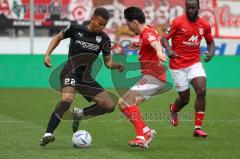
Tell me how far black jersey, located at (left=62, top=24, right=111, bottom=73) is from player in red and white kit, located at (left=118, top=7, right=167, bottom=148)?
1.83 feet

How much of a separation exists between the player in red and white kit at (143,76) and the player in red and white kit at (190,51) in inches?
38.2

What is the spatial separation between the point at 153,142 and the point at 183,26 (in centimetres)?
233

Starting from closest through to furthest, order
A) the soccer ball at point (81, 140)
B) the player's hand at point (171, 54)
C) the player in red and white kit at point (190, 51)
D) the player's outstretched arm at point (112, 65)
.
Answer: the soccer ball at point (81, 140), the player's outstretched arm at point (112, 65), the player's hand at point (171, 54), the player in red and white kit at point (190, 51)

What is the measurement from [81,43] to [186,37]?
232 centimetres

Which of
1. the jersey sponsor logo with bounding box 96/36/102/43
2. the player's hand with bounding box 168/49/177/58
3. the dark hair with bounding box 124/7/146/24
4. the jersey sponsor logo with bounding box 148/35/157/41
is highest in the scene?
the dark hair with bounding box 124/7/146/24

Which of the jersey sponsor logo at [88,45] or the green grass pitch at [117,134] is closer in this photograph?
the green grass pitch at [117,134]

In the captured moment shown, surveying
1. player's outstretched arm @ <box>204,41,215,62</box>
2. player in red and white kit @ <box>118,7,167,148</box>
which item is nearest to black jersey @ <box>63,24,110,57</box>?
player in red and white kit @ <box>118,7,167,148</box>

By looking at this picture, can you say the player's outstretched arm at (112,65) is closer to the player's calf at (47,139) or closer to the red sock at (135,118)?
the red sock at (135,118)

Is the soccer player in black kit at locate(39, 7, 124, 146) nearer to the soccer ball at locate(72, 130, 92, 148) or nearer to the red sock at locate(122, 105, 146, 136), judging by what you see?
the soccer ball at locate(72, 130, 92, 148)

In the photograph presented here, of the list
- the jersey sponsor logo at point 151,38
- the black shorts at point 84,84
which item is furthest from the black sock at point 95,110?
the jersey sponsor logo at point 151,38

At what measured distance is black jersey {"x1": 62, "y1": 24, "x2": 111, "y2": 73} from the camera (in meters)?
11.1

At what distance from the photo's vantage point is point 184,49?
41.3 ft

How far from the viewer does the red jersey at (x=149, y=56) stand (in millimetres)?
10750

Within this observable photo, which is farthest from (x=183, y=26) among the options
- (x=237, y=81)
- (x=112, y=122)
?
(x=237, y=81)
